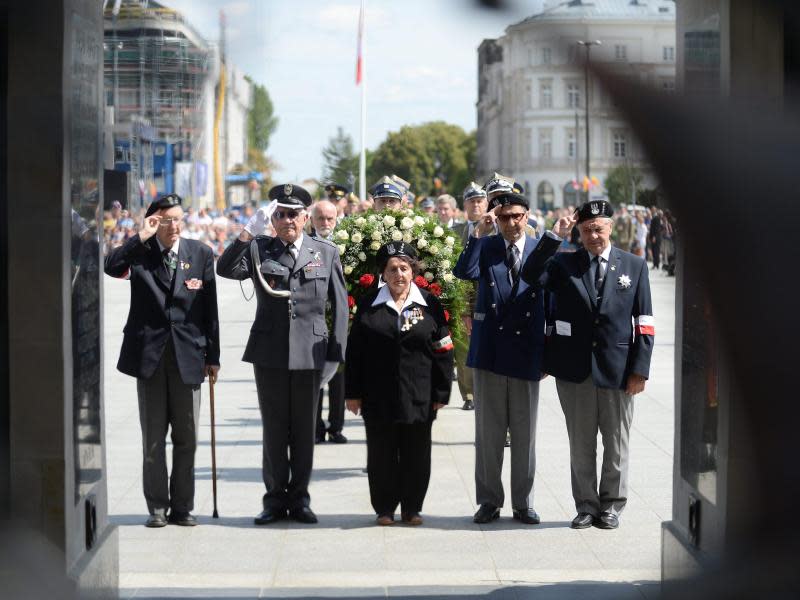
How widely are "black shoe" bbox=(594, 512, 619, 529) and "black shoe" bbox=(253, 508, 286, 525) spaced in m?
1.89

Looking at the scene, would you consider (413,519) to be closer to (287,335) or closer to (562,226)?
(287,335)

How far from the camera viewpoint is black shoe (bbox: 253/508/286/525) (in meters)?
7.42

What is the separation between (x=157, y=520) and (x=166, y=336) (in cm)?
109

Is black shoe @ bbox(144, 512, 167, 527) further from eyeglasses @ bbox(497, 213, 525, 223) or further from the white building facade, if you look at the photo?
the white building facade

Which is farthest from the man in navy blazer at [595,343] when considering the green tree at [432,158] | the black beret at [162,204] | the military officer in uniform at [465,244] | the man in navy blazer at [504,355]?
the green tree at [432,158]

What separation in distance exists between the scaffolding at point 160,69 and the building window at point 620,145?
1.77ft

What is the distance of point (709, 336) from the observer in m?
2.38

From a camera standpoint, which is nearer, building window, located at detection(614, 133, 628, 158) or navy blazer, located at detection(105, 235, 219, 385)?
building window, located at detection(614, 133, 628, 158)

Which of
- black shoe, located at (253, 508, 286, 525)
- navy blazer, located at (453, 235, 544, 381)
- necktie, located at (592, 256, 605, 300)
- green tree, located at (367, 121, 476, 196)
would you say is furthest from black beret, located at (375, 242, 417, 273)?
green tree, located at (367, 121, 476, 196)

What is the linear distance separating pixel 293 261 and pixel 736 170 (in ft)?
18.8

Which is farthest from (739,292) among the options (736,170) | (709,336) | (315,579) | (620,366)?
(620,366)

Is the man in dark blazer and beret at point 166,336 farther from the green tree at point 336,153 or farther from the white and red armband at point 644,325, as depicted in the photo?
the white and red armband at point 644,325

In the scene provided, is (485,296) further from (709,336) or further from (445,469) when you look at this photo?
(709,336)

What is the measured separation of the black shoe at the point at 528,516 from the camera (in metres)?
7.46
